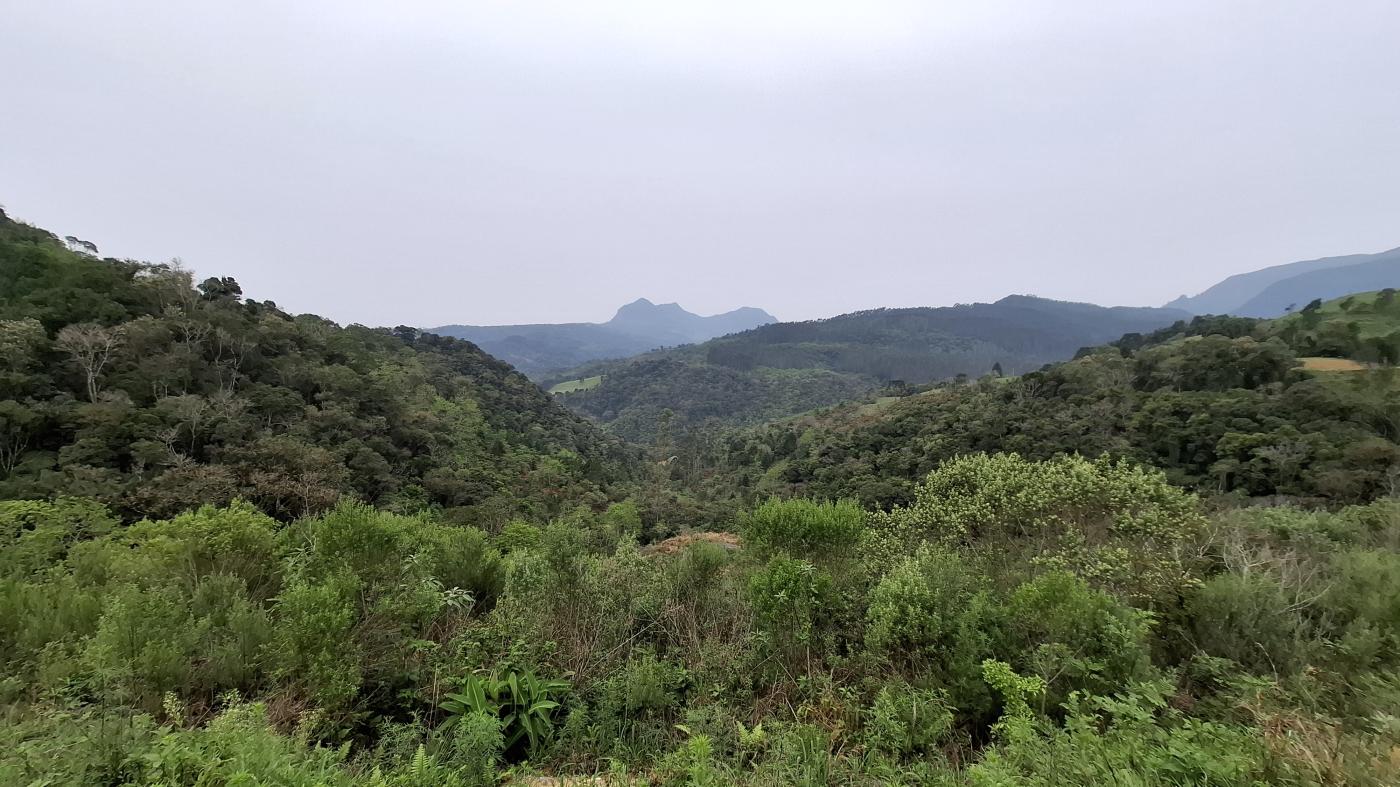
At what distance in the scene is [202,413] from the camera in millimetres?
19766

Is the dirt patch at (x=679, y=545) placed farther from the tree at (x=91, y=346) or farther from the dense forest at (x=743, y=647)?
the tree at (x=91, y=346)

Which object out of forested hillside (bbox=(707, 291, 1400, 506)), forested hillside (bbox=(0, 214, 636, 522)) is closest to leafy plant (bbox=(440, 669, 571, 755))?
forested hillside (bbox=(0, 214, 636, 522))

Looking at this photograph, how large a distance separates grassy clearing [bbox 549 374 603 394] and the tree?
103m

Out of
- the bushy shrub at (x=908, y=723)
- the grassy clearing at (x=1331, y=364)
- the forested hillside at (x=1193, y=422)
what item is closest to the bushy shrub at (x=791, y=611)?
the bushy shrub at (x=908, y=723)

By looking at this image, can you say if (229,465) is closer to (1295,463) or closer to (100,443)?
(100,443)

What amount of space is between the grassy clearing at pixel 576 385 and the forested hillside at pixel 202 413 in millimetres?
86907

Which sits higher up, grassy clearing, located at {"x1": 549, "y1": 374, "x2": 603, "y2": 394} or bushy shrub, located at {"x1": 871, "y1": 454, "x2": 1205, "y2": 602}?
bushy shrub, located at {"x1": 871, "y1": 454, "x2": 1205, "y2": 602}

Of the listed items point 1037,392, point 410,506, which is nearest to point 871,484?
point 1037,392

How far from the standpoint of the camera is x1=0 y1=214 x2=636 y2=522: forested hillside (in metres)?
15.8

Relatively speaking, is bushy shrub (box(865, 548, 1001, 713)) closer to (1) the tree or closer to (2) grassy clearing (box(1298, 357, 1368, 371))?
(1) the tree

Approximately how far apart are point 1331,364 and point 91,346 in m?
68.4

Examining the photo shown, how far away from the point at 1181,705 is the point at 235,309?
124 feet

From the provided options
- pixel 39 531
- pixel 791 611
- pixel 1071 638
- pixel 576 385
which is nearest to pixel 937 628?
pixel 1071 638

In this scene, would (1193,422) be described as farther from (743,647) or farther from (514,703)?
(514,703)
